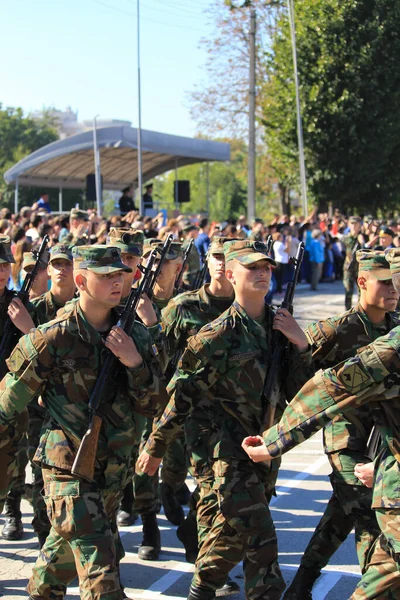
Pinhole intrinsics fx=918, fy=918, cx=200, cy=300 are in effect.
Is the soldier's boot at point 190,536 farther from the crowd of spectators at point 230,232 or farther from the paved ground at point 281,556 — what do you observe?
the crowd of spectators at point 230,232

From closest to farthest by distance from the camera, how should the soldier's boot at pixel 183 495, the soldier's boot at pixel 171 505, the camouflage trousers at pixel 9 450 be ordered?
the camouflage trousers at pixel 9 450
the soldier's boot at pixel 171 505
the soldier's boot at pixel 183 495

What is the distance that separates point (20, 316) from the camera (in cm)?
608

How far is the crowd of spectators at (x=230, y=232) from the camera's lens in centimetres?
1215

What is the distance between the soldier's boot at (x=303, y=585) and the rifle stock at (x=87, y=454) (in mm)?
1592

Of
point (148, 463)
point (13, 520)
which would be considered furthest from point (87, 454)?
point (13, 520)

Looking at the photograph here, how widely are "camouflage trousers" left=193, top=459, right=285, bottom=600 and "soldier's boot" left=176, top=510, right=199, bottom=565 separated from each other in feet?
2.42

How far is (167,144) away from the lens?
29.4 metres

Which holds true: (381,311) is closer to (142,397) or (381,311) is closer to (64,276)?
(142,397)

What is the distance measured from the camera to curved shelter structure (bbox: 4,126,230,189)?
26734mm

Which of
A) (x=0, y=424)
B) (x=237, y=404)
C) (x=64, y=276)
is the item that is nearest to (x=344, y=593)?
(x=237, y=404)

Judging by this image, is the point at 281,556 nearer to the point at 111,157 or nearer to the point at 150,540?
the point at 150,540

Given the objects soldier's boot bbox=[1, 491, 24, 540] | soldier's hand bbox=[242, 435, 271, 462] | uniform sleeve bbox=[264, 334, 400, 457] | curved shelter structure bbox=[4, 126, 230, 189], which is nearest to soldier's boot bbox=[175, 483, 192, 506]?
soldier's boot bbox=[1, 491, 24, 540]

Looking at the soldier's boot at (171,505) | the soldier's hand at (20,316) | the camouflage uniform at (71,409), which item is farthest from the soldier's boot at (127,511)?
the camouflage uniform at (71,409)

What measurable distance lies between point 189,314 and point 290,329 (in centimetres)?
163
